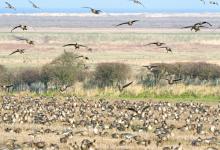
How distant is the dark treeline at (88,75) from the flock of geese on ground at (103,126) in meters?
8.54

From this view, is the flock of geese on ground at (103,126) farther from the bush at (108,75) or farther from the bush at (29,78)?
the bush at (108,75)

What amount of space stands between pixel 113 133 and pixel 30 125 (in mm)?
4148

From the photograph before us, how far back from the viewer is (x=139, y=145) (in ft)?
68.5

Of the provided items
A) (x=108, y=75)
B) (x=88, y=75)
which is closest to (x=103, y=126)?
(x=108, y=75)

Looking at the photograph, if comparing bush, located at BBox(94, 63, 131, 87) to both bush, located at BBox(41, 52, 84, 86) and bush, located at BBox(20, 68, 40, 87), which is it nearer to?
bush, located at BBox(41, 52, 84, 86)

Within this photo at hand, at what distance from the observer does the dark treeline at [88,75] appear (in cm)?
4819

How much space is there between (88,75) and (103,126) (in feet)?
81.5

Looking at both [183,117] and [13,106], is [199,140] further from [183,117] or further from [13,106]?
[13,106]

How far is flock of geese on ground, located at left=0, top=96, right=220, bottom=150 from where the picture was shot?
21.1 m

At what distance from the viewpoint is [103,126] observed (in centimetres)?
2583

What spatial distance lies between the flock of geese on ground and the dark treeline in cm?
854

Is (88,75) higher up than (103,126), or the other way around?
(103,126)

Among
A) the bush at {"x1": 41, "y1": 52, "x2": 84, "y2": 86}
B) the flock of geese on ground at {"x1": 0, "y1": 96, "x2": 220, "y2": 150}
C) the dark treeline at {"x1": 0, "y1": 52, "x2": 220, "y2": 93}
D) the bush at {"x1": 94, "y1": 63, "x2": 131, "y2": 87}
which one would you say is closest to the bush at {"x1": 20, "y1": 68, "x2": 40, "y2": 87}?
the dark treeline at {"x1": 0, "y1": 52, "x2": 220, "y2": 93}

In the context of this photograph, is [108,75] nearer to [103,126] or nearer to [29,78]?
[29,78]
